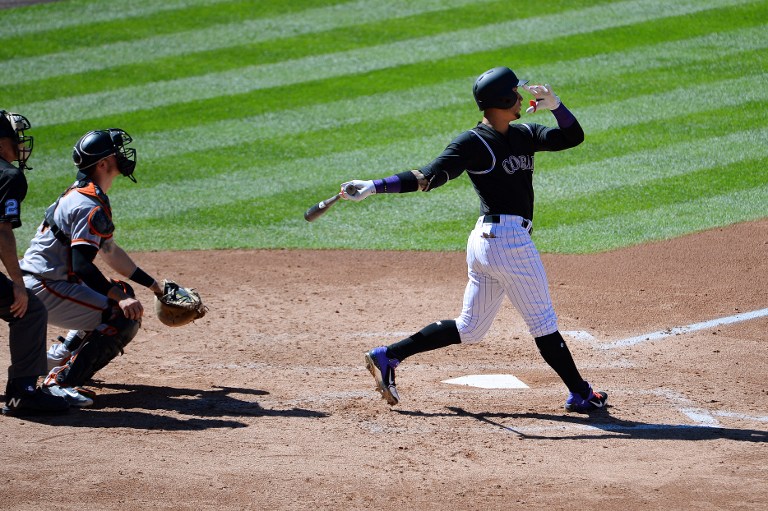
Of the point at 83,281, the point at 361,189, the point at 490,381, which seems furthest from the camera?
the point at 490,381

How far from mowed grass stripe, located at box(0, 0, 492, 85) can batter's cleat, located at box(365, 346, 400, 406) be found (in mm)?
8494

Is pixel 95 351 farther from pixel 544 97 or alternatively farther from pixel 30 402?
pixel 544 97

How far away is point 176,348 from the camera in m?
6.41

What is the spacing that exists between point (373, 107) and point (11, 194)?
6.67 meters

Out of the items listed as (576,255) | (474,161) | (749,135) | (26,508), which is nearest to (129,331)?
(26,508)

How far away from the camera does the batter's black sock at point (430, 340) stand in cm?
522

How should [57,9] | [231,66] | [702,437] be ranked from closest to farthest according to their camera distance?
[702,437]
[231,66]
[57,9]

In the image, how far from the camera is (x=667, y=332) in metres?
6.30

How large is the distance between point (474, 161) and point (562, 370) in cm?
118

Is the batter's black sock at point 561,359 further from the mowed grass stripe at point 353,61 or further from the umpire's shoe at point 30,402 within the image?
the mowed grass stripe at point 353,61

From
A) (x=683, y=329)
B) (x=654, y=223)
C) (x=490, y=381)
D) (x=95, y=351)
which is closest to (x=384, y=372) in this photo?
(x=490, y=381)

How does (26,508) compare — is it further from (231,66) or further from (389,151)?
(231,66)

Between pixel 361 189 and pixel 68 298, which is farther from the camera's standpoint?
pixel 68 298

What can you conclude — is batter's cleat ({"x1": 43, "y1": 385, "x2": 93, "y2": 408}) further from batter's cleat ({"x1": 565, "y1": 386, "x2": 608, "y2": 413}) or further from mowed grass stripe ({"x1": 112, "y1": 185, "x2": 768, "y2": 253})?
mowed grass stripe ({"x1": 112, "y1": 185, "x2": 768, "y2": 253})
